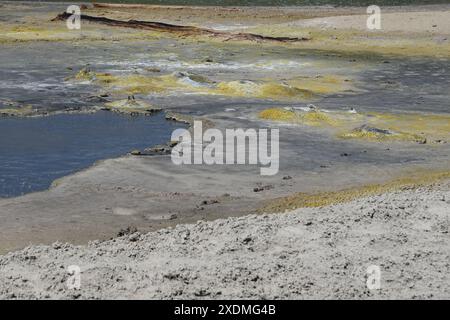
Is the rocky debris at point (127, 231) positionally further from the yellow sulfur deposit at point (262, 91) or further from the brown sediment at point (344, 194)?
the yellow sulfur deposit at point (262, 91)

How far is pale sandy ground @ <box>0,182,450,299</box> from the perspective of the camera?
1151cm

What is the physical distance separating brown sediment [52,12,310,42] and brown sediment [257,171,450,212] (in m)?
40.3

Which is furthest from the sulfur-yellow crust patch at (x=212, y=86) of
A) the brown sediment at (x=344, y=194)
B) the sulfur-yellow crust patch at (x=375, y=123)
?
the brown sediment at (x=344, y=194)

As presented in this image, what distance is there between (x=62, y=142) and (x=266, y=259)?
15.0m

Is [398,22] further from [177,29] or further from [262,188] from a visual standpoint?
[262,188]

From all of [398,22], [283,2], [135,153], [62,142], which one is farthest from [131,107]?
[283,2]

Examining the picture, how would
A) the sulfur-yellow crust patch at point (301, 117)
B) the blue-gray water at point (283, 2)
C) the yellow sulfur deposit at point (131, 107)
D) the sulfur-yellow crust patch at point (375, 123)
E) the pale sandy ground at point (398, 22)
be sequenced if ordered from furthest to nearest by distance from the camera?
the blue-gray water at point (283, 2) < the pale sandy ground at point (398, 22) < the yellow sulfur deposit at point (131, 107) < the sulfur-yellow crust patch at point (301, 117) < the sulfur-yellow crust patch at point (375, 123)

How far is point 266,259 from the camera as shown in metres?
12.6

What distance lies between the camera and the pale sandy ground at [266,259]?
11.5 metres

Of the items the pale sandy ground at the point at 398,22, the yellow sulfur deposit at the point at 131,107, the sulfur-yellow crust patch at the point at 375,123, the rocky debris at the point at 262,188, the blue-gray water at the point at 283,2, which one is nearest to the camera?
the rocky debris at the point at 262,188

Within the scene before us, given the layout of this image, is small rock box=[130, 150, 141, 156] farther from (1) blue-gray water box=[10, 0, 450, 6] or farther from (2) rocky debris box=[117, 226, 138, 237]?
(1) blue-gray water box=[10, 0, 450, 6]

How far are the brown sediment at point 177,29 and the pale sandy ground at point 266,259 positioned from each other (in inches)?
1789
